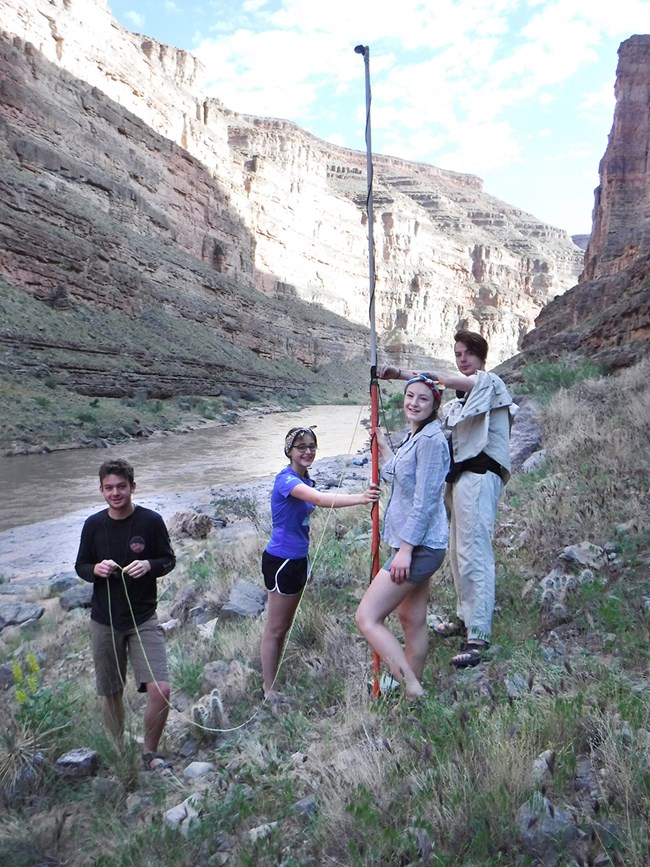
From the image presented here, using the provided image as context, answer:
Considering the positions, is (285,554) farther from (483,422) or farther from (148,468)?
(148,468)

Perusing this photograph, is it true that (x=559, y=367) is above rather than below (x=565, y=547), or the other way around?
above

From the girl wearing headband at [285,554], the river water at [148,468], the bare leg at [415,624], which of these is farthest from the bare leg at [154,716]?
the river water at [148,468]

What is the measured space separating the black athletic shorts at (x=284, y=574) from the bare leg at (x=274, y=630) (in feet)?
0.13

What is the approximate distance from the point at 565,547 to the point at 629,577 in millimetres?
632

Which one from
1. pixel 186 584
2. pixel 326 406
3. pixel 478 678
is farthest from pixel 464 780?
pixel 326 406

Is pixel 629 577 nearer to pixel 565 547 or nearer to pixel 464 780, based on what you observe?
pixel 565 547

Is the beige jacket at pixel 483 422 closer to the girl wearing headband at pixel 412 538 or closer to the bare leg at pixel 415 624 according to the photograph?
the girl wearing headband at pixel 412 538

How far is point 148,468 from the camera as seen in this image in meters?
15.8

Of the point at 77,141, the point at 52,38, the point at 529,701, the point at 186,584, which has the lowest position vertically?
the point at 186,584

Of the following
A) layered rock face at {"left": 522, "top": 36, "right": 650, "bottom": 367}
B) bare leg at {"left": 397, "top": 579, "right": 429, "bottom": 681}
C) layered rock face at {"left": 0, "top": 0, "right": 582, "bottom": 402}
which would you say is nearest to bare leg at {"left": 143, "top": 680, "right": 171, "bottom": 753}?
bare leg at {"left": 397, "top": 579, "right": 429, "bottom": 681}

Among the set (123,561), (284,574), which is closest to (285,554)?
(284,574)

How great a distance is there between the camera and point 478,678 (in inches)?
108

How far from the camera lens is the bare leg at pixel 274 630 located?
3.33m

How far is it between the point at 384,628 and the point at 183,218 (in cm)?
5968
